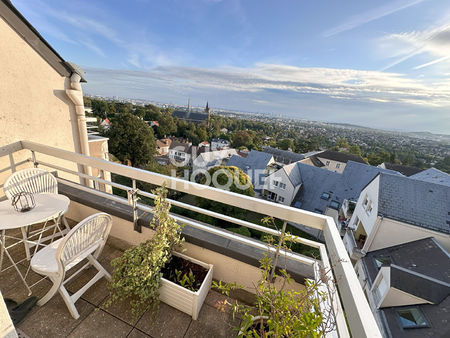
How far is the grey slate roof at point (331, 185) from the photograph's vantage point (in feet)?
51.6

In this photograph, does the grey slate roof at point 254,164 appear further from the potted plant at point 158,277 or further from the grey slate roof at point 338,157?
the potted plant at point 158,277

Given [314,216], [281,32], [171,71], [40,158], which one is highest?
[171,71]

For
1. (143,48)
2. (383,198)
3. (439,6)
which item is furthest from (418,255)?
(143,48)

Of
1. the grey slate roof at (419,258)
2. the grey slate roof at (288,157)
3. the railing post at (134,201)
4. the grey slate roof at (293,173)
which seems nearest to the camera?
the railing post at (134,201)

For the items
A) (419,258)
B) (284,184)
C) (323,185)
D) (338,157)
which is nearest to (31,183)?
(419,258)

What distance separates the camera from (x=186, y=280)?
151cm

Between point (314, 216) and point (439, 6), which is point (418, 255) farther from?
point (314, 216)

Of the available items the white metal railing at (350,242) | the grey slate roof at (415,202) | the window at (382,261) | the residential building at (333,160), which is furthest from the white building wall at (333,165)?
the window at (382,261)

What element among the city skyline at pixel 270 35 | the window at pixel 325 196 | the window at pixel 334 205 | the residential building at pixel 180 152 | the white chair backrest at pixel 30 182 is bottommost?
the residential building at pixel 180 152

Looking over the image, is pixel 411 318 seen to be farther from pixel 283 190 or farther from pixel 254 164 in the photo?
pixel 254 164

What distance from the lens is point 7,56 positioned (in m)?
2.50

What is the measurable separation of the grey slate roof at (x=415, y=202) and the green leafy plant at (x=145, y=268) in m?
10.6

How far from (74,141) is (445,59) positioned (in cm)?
1724

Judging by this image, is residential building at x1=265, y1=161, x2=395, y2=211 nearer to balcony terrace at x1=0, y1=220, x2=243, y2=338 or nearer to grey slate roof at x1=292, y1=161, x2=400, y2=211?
grey slate roof at x1=292, y1=161, x2=400, y2=211
